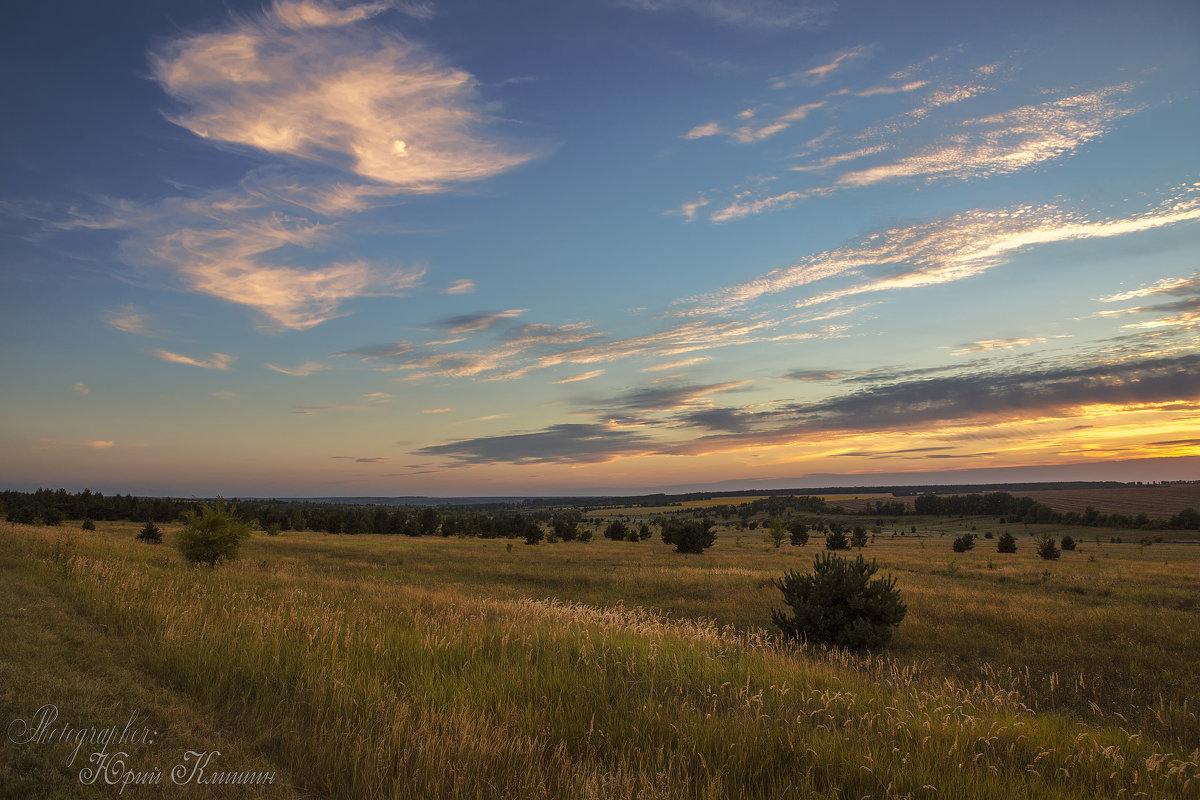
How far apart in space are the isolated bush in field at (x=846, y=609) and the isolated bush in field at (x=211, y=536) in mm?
23084

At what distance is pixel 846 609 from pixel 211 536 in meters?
24.7

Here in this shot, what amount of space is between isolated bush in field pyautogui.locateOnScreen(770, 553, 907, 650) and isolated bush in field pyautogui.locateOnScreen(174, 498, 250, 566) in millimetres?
23084

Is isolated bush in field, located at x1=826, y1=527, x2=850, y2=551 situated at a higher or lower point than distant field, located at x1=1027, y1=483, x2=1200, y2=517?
higher

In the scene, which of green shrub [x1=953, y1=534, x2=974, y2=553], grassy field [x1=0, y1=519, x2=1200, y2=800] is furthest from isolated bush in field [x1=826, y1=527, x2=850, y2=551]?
grassy field [x1=0, y1=519, x2=1200, y2=800]

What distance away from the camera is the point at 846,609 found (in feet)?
46.5

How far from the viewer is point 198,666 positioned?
6.49 metres

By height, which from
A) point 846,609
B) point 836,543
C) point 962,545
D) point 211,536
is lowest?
point 962,545

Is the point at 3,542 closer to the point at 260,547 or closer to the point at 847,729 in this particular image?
the point at 847,729

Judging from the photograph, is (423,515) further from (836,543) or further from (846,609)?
(846,609)

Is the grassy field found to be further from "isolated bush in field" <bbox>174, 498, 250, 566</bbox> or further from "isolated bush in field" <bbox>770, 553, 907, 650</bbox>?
"isolated bush in field" <bbox>174, 498, 250, 566</bbox>

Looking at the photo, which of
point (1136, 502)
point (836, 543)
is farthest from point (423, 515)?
point (1136, 502)

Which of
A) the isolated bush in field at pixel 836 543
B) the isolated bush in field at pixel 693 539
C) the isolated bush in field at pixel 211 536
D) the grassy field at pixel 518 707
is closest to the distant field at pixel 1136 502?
the isolated bush in field at pixel 836 543

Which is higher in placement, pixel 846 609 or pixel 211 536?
pixel 211 536

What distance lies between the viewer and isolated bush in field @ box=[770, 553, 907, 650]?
13781mm
